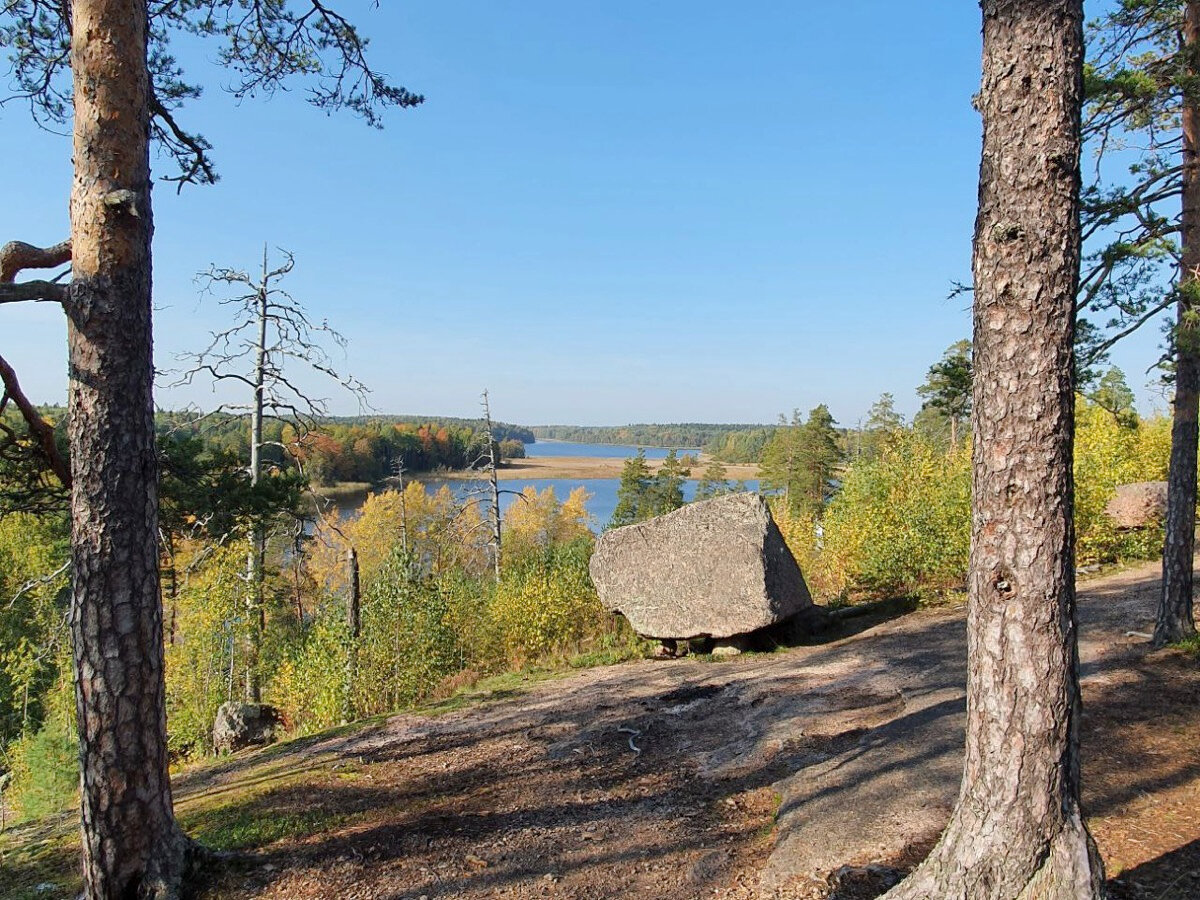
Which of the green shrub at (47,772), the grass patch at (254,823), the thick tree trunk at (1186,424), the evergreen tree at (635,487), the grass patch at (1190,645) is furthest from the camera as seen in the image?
the evergreen tree at (635,487)

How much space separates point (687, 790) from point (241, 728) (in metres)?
6.86

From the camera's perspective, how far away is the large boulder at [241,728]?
910cm

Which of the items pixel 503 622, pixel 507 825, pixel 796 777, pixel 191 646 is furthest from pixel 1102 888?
pixel 191 646

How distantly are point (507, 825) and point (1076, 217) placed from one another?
4.91 metres

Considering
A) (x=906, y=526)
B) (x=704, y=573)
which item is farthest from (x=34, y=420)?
(x=906, y=526)

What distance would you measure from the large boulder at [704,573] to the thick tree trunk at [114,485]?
7.61 metres

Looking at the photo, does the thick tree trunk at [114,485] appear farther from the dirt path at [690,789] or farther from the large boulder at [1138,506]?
the large boulder at [1138,506]

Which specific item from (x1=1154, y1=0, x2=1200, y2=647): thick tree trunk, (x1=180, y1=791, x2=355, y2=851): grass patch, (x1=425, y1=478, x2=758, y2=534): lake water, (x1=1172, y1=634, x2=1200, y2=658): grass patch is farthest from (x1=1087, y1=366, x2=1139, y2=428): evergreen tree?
(x1=425, y1=478, x2=758, y2=534): lake water

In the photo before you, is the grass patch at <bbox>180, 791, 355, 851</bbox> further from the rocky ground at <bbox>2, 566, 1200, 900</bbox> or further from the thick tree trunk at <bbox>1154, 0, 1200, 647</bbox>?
the thick tree trunk at <bbox>1154, 0, 1200, 647</bbox>

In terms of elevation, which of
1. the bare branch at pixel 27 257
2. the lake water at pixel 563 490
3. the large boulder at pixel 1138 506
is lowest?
the lake water at pixel 563 490

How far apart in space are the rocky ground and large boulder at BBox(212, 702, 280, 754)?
5.82 feet

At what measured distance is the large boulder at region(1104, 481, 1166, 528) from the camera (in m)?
12.4

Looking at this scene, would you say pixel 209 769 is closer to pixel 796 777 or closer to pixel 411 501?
pixel 796 777

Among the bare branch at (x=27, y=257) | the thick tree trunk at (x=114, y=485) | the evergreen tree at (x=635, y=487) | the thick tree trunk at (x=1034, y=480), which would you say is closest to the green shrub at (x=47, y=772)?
the thick tree trunk at (x=114, y=485)
